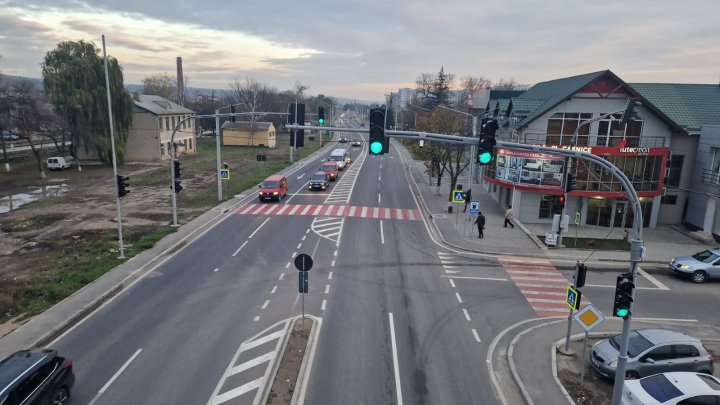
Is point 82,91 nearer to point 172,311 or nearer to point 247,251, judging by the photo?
point 247,251

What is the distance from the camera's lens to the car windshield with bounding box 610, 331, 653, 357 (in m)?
12.8

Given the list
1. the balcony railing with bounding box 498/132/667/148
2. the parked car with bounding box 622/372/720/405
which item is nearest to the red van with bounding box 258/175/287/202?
the balcony railing with bounding box 498/132/667/148

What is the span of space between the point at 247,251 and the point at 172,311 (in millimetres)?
7351

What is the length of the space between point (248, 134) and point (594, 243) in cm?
6625

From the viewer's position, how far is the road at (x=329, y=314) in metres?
11.6

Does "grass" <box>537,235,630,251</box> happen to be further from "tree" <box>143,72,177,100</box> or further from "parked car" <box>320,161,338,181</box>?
"tree" <box>143,72,177,100</box>

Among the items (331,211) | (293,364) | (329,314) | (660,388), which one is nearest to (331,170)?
(331,211)

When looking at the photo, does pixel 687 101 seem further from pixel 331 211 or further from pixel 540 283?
pixel 331 211

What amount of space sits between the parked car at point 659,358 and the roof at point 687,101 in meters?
23.9

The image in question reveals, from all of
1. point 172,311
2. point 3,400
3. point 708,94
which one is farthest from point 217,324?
point 708,94

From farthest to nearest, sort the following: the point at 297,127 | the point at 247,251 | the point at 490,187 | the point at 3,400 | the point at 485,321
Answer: the point at 490,187 < the point at 247,251 < the point at 485,321 < the point at 297,127 < the point at 3,400

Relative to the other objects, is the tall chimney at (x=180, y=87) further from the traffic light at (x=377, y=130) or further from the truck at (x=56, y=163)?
the traffic light at (x=377, y=130)

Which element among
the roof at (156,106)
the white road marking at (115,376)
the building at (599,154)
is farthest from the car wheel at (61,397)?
the roof at (156,106)

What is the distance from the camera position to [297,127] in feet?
41.8
